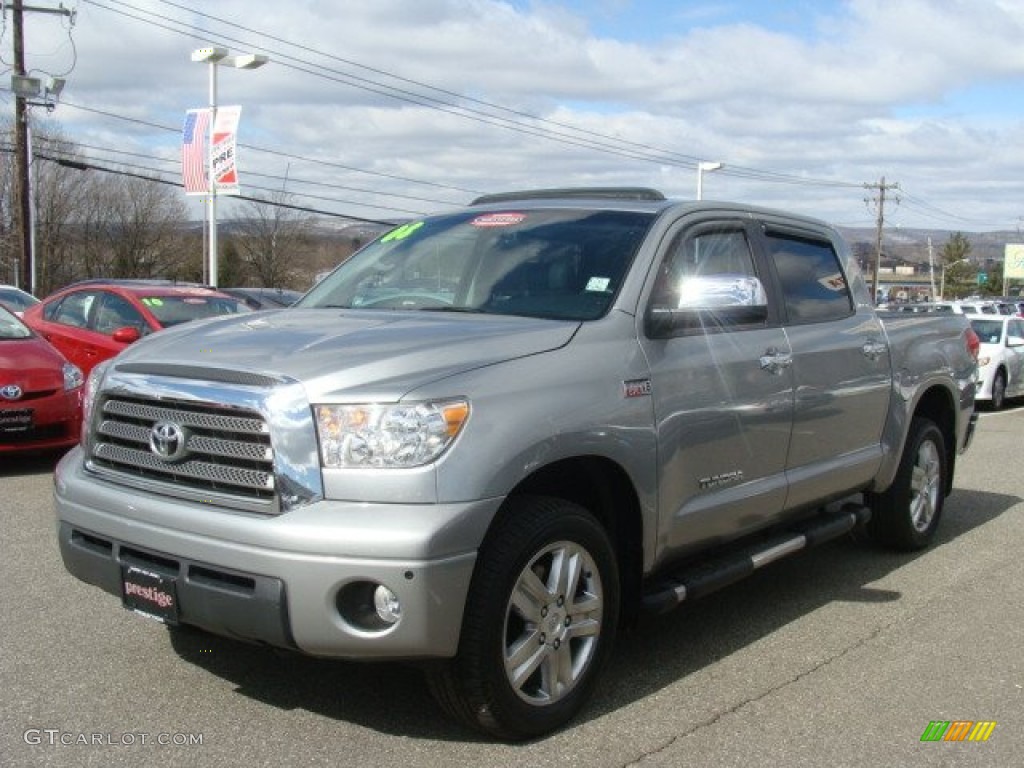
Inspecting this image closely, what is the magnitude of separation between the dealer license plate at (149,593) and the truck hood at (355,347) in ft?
2.24

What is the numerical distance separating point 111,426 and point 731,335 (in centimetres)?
254

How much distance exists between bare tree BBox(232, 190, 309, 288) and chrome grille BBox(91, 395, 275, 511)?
7345 centimetres

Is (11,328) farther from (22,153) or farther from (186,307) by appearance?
(22,153)

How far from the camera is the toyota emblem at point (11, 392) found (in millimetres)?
8336

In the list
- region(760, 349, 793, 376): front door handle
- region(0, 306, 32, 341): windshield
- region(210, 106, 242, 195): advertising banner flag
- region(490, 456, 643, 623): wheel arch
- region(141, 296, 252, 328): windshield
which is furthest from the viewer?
region(210, 106, 242, 195): advertising banner flag

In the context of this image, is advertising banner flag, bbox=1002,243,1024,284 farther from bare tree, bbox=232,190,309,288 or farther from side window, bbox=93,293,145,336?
side window, bbox=93,293,145,336

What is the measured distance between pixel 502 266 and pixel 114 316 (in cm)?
781

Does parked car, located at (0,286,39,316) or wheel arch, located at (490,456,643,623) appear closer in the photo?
wheel arch, located at (490,456,643,623)

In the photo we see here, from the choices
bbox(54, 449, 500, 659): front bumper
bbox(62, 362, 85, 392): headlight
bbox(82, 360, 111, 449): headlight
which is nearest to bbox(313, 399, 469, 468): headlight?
bbox(54, 449, 500, 659): front bumper

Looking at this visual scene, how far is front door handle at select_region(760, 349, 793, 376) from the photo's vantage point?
4.72 metres

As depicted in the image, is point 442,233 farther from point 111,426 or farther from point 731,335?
point 111,426

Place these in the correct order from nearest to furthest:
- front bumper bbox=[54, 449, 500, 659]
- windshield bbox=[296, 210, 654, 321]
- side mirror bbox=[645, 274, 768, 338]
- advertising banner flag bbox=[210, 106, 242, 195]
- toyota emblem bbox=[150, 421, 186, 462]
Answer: front bumper bbox=[54, 449, 500, 659] → toyota emblem bbox=[150, 421, 186, 462] → side mirror bbox=[645, 274, 768, 338] → windshield bbox=[296, 210, 654, 321] → advertising banner flag bbox=[210, 106, 242, 195]

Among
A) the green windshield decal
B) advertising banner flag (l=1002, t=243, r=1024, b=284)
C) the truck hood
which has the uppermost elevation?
advertising banner flag (l=1002, t=243, r=1024, b=284)

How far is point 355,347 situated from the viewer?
11.8 feet
